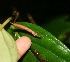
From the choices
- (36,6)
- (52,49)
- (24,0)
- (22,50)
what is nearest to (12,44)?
(22,50)

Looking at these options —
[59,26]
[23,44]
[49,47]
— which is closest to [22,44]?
[23,44]

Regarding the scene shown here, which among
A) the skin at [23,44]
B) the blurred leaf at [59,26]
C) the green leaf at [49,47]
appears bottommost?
the skin at [23,44]

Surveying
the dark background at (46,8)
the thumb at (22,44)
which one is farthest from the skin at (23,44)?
the dark background at (46,8)

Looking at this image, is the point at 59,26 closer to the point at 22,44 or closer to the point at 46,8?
the point at 46,8

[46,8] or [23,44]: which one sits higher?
[46,8]

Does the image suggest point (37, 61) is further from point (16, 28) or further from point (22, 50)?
point (16, 28)

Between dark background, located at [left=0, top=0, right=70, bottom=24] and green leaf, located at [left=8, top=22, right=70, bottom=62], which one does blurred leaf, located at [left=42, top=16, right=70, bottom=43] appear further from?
green leaf, located at [left=8, top=22, right=70, bottom=62]

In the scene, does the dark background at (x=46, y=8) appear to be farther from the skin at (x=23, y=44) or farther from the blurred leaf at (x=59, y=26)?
the skin at (x=23, y=44)

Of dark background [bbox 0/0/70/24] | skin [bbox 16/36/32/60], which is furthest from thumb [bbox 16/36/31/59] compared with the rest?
dark background [bbox 0/0/70/24]
